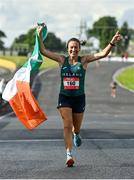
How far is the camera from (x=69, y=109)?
9.38 metres

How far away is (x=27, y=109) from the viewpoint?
9727mm

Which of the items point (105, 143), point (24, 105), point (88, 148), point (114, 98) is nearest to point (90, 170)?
point (24, 105)

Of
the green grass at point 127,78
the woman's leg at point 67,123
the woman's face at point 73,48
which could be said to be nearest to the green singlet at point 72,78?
the woman's face at point 73,48

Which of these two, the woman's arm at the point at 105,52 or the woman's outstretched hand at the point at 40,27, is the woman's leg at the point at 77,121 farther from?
the woman's outstretched hand at the point at 40,27

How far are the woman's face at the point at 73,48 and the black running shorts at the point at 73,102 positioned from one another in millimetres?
619

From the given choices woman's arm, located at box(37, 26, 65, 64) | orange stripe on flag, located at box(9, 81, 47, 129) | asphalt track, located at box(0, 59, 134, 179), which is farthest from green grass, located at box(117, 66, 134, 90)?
woman's arm, located at box(37, 26, 65, 64)

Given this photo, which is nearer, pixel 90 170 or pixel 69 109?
pixel 90 170

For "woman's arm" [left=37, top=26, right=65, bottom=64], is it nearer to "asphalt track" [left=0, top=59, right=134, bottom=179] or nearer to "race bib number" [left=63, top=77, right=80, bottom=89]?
"race bib number" [left=63, top=77, right=80, bottom=89]

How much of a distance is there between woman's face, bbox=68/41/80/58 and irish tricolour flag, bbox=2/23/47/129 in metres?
0.66

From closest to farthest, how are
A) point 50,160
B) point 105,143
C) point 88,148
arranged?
point 50,160 → point 88,148 → point 105,143

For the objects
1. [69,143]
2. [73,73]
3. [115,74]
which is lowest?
[115,74]

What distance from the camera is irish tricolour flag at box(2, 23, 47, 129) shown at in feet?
31.8

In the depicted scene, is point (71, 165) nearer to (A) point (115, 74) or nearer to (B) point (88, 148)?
(B) point (88, 148)

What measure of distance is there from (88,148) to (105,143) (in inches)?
36.6
